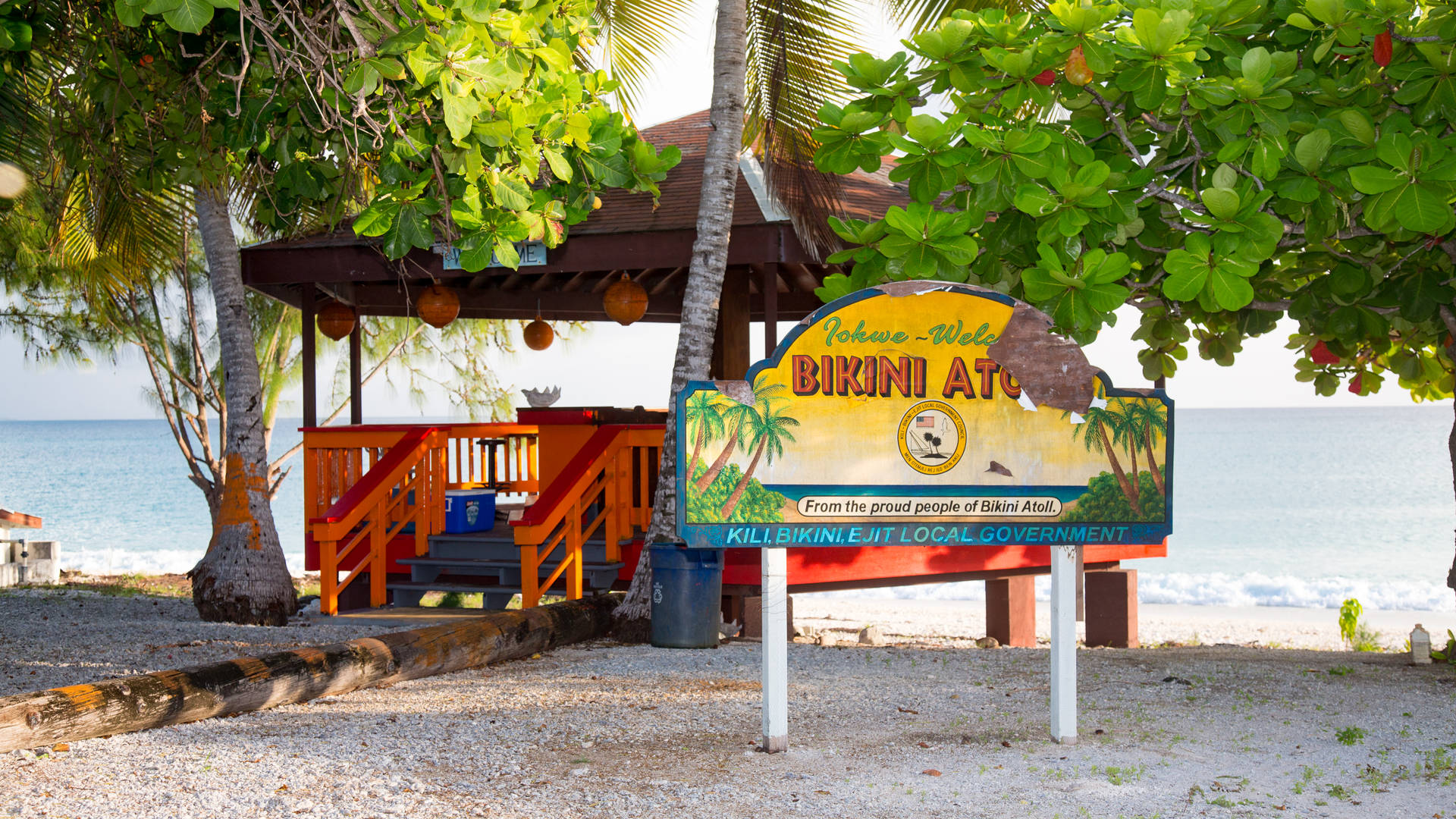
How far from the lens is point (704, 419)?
459 cm

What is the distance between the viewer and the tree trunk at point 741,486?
4582 mm

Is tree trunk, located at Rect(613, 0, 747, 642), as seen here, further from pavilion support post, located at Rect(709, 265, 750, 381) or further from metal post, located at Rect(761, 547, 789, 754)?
metal post, located at Rect(761, 547, 789, 754)

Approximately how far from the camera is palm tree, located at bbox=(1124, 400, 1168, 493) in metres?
5.09

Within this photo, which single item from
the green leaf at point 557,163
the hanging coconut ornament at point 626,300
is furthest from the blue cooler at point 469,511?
the green leaf at point 557,163

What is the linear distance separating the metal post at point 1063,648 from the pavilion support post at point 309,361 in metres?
7.60

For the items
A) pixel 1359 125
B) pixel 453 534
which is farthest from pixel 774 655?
pixel 453 534

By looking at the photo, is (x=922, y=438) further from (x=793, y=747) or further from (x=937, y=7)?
(x=937, y=7)

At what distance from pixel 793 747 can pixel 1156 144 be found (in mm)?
3551

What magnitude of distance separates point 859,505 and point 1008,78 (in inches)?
83.9

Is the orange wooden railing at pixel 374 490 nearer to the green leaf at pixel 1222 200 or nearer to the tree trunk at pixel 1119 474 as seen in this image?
the tree trunk at pixel 1119 474

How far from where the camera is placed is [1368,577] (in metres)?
32.2

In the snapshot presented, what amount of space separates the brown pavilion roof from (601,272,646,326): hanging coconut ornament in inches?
11.0

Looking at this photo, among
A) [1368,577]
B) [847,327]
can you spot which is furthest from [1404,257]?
[1368,577]

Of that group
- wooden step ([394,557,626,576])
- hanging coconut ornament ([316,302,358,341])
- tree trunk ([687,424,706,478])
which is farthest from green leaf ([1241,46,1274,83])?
hanging coconut ornament ([316,302,358,341])
